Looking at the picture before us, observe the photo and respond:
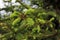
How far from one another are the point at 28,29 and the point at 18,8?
745 mm

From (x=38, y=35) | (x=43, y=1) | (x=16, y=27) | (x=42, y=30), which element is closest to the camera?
(x=16, y=27)

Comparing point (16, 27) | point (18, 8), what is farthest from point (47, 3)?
point (16, 27)

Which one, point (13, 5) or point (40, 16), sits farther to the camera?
point (13, 5)

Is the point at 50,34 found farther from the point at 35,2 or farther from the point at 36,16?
the point at 35,2

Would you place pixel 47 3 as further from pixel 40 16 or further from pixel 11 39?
pixel 11 39

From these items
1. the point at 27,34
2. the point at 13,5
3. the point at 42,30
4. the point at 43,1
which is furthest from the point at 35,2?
the point at 27,34

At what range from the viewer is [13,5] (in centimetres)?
342

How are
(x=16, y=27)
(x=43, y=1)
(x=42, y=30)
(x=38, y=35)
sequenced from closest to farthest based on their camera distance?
(x=16, y=27) → (x=38, y=35) → (x=42, y=30) → (x=43, y=1)

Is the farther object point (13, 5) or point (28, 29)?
point (13, 5)

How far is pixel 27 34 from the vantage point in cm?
278

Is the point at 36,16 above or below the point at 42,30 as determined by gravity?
above

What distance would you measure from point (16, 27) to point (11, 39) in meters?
0.48

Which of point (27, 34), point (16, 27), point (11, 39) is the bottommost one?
point (11, 39)

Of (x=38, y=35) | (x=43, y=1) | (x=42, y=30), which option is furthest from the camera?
(x=43, y=1)
